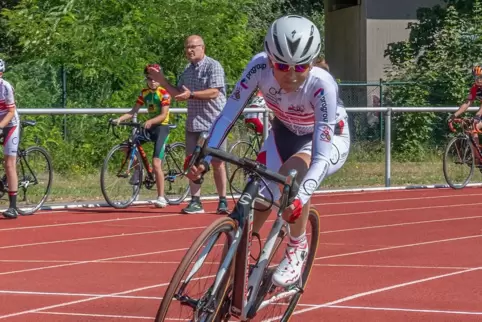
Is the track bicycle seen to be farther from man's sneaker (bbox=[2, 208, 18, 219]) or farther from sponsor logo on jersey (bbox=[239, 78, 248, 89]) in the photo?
sponsor logo on jersey (bbox=[239, 78, 248, 89])

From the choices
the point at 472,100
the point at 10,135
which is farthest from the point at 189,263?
the point at 472,100

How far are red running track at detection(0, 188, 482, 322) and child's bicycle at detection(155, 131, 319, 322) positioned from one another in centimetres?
134

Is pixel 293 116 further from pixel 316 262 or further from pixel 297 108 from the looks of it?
pixel 316 262

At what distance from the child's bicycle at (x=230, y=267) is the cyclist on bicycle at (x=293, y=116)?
0.13 m

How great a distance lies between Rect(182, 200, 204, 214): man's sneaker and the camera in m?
14.1

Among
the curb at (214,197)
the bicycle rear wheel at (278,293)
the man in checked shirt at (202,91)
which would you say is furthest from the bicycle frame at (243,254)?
the curb at (214,197)

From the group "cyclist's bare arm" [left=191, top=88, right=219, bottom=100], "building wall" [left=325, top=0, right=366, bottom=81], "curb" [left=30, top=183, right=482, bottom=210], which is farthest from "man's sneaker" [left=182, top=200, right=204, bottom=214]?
"building wall" [left=325, top=0, right=366, bottom=81]

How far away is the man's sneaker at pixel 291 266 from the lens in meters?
6.57

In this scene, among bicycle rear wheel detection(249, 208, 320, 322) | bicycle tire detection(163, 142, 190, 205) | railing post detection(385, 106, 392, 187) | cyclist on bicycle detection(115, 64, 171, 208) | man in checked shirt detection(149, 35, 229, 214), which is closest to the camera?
bicycle rear wheel detection(249, 208, 320, 322)

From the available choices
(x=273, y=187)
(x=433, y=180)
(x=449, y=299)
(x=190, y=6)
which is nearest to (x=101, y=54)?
(x=190, y=6)

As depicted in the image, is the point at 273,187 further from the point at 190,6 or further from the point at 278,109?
the point at 190,6

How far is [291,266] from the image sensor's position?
666 cm

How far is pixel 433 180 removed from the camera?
1950 centimetres

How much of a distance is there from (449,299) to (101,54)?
1437 centimetres
